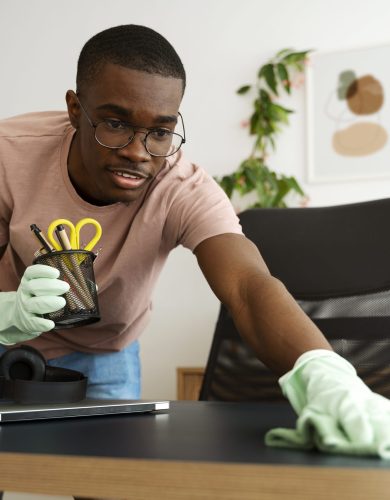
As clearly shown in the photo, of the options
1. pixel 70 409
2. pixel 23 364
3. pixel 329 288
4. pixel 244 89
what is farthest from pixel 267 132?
pixel 70 409

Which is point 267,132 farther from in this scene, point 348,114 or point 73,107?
point 73,107

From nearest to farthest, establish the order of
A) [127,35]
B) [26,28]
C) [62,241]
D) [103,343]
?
[62,241] → [127,35] → [103,343] → [26,28]

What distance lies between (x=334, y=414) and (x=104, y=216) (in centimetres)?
88

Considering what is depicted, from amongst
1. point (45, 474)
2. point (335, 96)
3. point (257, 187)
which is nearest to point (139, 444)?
point (45, 474)

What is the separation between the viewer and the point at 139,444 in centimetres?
68

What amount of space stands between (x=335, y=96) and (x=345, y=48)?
0.21 m

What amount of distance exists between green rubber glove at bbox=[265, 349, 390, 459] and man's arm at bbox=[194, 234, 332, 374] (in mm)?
118

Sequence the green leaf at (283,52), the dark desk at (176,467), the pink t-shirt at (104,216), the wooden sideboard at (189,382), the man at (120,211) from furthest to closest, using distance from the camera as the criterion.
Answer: the green leaf at (283,52) < the wooden sideboard at (189,382) < the pink t-shirt at (104,216) < the man at (120,211) < the dark desk at (176,467)

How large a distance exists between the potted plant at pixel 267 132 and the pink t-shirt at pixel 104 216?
1682 millimetres

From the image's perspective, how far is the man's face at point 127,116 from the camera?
1.27m

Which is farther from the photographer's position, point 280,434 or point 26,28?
point 26,28

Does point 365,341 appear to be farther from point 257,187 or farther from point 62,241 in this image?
point 257,187

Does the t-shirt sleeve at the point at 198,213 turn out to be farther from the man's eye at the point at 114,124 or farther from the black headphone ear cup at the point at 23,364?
the black headphone ear cup at the point at 23,364

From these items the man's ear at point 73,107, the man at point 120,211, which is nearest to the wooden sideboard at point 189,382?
the man at point 120,211
